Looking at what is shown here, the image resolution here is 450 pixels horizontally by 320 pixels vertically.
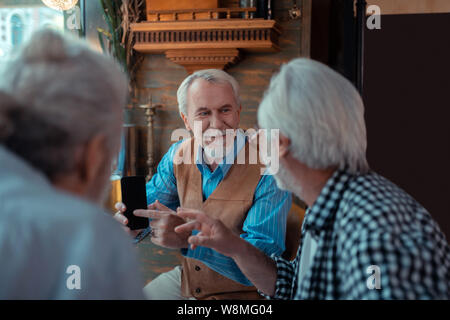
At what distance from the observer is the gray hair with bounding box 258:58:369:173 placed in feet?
3.21

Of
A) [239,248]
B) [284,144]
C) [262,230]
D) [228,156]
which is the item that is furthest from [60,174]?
[228,156]

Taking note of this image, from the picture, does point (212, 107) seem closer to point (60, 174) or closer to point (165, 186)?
point (165, 186)

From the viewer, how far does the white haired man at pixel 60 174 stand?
591mm

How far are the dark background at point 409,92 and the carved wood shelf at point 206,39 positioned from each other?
0.51 m

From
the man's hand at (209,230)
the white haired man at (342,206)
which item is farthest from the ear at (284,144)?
the man's hand at (209,230)

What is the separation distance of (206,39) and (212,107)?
131 centimetres

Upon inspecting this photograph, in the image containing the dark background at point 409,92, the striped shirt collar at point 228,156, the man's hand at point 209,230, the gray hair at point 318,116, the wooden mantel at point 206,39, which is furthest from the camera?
the dark background at point 409,92

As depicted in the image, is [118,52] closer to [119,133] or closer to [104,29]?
[104,29]

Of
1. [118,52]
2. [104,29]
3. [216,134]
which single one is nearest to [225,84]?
[216,134]

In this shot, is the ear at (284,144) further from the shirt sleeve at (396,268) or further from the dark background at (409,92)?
the dark background at (409,92)

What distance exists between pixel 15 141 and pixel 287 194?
121cm

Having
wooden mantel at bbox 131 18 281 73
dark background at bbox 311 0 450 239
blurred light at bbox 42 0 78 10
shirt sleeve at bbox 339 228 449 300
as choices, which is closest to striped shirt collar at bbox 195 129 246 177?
shirt sleeve at bbox 339 228 449 300

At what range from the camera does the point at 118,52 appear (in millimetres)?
3223

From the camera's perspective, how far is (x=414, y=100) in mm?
3244
